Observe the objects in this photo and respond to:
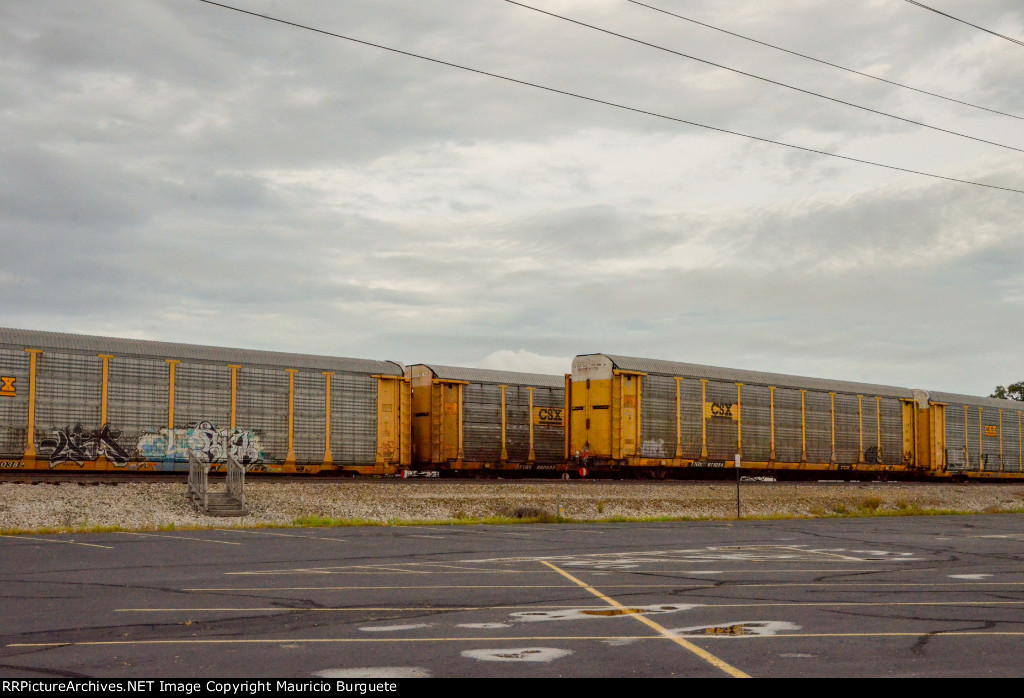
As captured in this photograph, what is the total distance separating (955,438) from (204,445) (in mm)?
36124

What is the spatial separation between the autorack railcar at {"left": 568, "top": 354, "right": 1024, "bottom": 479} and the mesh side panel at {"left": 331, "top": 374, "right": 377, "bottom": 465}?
8.33m

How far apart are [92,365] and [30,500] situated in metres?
4.80

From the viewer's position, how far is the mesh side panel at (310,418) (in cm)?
3094

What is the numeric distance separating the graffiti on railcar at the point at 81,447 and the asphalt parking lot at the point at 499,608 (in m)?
6.01

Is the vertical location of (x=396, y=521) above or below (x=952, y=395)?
below

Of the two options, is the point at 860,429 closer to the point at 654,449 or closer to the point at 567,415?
the point at 654,449

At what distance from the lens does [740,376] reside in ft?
127

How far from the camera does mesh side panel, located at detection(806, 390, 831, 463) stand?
133ft

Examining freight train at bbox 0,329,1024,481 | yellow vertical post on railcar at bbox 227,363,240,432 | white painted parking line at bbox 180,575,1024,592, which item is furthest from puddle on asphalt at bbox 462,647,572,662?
yellow vertical post on railcar at bbox 227,363,240,432

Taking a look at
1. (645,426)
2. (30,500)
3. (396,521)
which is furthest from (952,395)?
(30,500)

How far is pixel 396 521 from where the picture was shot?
25.9 meters

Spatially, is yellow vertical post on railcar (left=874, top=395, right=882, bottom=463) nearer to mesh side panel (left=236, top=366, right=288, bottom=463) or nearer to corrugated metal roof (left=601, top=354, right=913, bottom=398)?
corrugated metal roof (left=601, top=354, right=913, bottom=398)

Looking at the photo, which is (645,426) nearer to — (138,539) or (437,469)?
(437,469)
